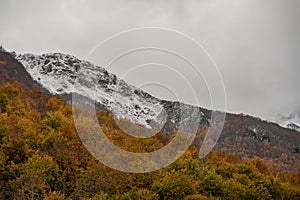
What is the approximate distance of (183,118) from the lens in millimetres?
89562

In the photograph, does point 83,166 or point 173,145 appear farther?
point 173,145

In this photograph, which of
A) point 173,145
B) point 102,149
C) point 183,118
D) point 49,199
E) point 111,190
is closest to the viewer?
point 49,199

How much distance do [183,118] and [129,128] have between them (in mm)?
12008

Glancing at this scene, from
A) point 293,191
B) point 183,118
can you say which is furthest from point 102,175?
point 293,191

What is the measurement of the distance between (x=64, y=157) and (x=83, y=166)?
361 cm

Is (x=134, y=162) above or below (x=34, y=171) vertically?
above

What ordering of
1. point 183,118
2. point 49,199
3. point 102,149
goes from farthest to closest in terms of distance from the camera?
point 183,118
point 102,149
point 49,199

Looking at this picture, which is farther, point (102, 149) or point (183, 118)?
point (183, 118)

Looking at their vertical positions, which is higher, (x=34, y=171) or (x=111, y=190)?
(x=111, y=190)

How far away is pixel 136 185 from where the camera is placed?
66.4m

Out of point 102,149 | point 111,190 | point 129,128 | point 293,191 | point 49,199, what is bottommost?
point 49,199

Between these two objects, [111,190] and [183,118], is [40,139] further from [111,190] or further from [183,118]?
[183,118]

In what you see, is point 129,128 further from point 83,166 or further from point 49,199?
point 49,199

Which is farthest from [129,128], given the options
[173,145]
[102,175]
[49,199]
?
[49,199]
